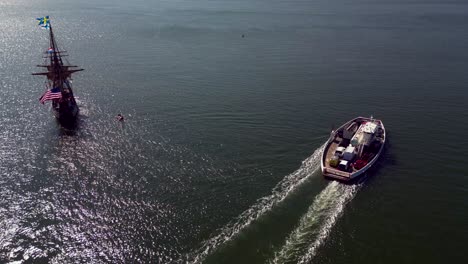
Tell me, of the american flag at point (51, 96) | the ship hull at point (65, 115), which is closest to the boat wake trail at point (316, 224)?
the ship hull at point (65, 115)

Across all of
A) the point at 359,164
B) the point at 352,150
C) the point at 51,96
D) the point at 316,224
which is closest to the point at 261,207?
the point at 316,224

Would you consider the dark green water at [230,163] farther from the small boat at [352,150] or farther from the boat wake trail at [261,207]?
the small boat at [352,150]

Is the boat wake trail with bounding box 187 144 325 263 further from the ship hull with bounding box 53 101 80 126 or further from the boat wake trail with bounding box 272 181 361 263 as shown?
the ship hull with bounding box 53 101 80 126

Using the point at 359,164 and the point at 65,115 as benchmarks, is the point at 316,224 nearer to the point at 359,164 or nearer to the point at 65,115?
the point at 359,164

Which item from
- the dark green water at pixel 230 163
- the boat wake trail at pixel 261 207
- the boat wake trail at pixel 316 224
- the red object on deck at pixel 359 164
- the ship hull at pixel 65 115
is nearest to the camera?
the boat wake trail at pixel 316 224

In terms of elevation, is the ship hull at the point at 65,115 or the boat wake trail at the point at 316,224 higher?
the ship hull at the point at 65,115

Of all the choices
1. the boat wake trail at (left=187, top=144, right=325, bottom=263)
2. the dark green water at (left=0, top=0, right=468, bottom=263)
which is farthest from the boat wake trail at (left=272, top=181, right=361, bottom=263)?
the boat wake trail at (left=187, top=144, right=325, bottom=263)
